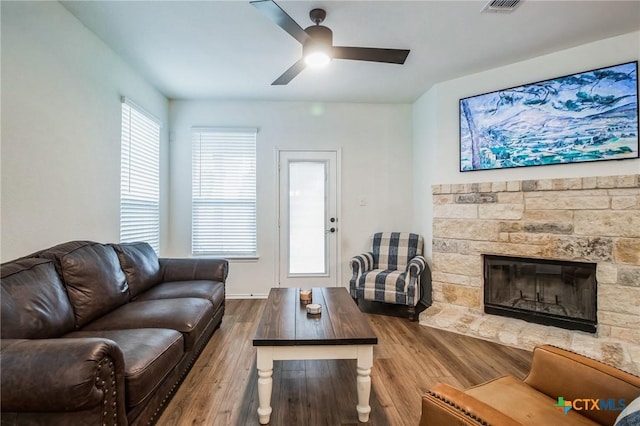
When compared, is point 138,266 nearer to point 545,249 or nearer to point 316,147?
point 316,147

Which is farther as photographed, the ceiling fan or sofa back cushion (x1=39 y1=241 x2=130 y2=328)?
the ceiling fan

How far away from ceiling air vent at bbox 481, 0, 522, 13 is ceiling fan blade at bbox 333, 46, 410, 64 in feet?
2.31

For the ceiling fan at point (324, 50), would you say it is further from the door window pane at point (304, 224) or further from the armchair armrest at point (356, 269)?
the armchair armrest at point (356, 269)

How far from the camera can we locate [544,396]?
1233 mm

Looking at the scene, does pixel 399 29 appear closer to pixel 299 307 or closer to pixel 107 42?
pixel 299 307

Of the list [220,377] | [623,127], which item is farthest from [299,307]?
[623,127]

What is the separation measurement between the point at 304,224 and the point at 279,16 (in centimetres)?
274

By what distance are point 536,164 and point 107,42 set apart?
4210mm

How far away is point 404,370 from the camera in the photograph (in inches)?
89.8

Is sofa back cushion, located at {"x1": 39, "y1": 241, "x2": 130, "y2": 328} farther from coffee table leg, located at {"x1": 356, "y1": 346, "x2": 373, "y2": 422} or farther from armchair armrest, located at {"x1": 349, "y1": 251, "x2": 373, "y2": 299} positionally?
armchair armrest, located at {"x1": 349, "y1": 251, "x2": 373, "y2": 299}

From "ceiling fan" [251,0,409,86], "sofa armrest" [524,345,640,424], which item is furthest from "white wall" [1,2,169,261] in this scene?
"sofa armrest" [524,345,640,424]

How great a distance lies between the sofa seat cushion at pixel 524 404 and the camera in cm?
109

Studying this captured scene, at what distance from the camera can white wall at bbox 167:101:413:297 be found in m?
4.10

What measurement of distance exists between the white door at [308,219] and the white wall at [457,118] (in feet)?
3.89
